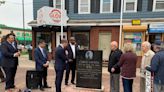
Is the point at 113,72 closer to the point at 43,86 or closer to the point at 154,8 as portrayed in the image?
the point at 43,86

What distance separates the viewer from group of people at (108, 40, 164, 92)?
4229mm

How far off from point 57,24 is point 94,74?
7.08 meters

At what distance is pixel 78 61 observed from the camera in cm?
681

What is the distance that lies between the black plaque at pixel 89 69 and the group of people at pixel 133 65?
28.8 inches

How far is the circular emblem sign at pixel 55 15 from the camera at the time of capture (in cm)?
1264

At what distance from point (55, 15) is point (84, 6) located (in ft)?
6.87

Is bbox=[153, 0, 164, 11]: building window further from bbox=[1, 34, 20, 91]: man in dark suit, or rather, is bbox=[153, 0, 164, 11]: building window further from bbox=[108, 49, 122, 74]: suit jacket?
bbox=[1, 34, 20, 91]: man in dark suit

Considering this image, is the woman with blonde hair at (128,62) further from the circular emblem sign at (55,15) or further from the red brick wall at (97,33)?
the circular emblem sign at (55,15)

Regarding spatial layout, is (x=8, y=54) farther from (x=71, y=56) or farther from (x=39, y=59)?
(x=71, y=56)

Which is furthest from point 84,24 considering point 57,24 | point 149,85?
point 149,85

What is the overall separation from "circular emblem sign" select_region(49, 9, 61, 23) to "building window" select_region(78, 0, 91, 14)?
1.52m

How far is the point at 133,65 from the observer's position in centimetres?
542

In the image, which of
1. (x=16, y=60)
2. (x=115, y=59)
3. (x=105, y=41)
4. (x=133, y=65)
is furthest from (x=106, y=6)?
(x=133, y=65)

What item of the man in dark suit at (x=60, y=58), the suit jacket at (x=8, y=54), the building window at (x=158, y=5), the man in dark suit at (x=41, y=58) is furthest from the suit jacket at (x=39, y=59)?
the building window at (x=158, y=5)
